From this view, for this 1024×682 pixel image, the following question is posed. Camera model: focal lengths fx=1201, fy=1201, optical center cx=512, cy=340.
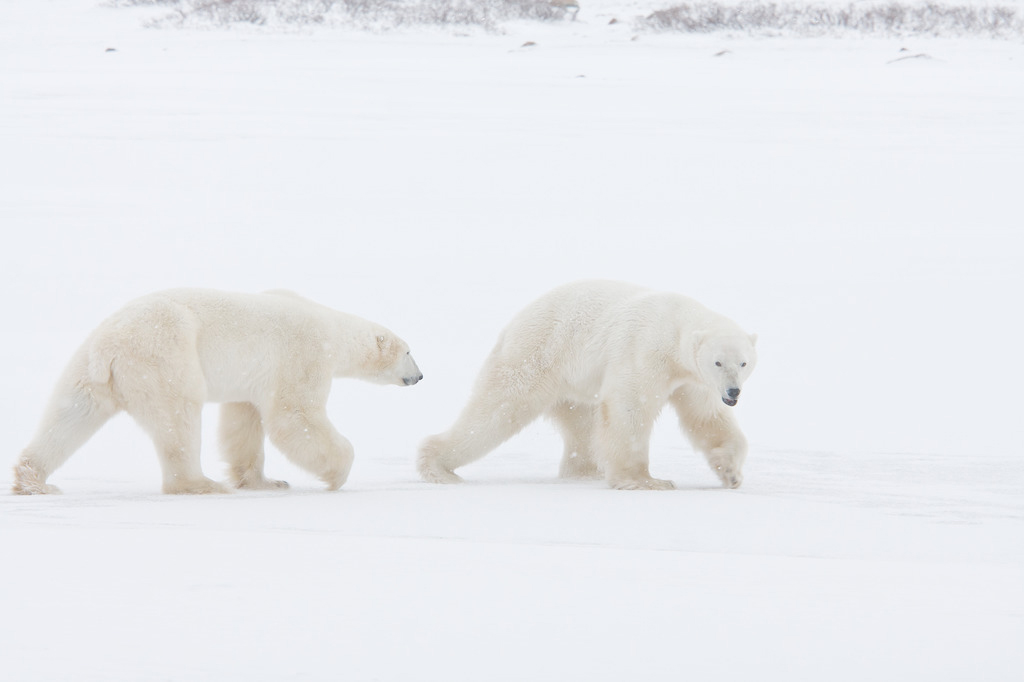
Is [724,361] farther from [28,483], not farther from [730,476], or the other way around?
[28,483]

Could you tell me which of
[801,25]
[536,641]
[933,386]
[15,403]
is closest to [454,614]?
[536,641]

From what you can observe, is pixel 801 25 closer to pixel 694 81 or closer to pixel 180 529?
pixel 694 81

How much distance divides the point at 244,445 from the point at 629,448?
154cm

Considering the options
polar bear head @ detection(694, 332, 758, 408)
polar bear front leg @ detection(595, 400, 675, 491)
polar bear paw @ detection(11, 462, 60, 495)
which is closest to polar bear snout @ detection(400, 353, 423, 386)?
polar bear front leg @ detection(595, 400, 675, 491)

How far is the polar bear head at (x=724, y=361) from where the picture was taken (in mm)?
4484

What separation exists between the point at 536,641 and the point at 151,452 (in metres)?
3.56

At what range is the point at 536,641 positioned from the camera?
2234 millimetres

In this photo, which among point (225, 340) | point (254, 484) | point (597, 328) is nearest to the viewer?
point (225, 340)

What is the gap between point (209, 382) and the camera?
4438 millimetres

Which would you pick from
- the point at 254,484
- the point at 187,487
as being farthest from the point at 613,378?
the point at 187,487

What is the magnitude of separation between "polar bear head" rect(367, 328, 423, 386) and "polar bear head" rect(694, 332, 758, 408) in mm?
1269

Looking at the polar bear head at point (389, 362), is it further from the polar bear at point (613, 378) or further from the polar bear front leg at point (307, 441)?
the polar bear front leg at point (307, 441)

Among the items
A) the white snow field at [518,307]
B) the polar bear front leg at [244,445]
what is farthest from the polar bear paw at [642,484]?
the polar bear front leg at [244,445]

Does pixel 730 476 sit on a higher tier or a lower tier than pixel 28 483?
lower
